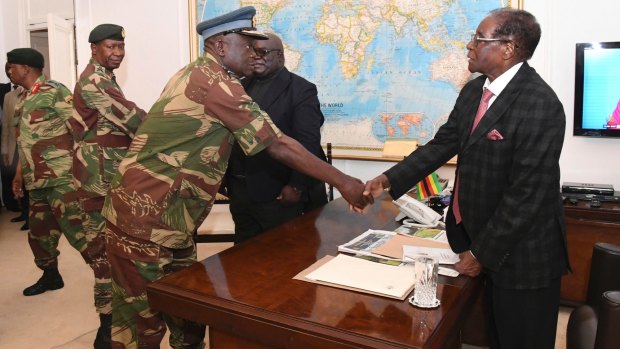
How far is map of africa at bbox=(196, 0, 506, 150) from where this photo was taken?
3.56 meters

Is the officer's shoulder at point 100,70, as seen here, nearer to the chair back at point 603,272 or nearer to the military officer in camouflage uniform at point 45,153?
the military officer in camouflage uniform at point 45,153

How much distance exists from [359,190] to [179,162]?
757mm

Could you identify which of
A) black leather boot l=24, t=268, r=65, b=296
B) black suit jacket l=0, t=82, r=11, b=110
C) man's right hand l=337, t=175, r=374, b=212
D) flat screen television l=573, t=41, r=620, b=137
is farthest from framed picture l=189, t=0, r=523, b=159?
black suit jacket l=0, t=82, r=11, b=110

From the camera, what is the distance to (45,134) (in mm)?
3416

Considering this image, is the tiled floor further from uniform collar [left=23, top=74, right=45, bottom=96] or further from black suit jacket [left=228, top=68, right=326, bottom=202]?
uniform collar [left=23, top=74, right=45, bottom=96]

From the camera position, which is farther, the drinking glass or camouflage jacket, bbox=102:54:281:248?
camouflage jacket, bbox=102:54:281:248

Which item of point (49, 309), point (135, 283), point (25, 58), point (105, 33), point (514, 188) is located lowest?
point (49, 309)

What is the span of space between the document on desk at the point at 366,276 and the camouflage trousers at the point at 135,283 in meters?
0.59

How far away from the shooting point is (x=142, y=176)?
174cm

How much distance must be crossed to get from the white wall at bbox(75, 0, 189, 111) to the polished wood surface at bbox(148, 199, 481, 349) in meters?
3.31

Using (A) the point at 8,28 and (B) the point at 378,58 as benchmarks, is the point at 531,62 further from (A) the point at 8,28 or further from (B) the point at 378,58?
(A) the point at 8,28

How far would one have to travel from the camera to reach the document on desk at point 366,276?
4.75 ft

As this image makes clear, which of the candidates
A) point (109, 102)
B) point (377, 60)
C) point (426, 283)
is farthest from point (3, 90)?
point (426, 283)

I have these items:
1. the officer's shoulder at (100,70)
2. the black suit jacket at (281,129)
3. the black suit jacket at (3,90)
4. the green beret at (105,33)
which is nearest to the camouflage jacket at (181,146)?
the black suit jacket at (281,129)
